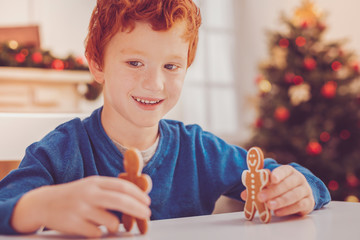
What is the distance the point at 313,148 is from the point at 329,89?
19.3 inches

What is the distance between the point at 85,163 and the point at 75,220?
396 millimetres

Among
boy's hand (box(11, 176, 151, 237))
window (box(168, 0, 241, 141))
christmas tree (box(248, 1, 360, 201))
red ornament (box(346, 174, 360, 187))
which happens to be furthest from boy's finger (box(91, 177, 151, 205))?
window (box(168, 0, 241, 141))

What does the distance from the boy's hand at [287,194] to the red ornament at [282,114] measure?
2846 mm

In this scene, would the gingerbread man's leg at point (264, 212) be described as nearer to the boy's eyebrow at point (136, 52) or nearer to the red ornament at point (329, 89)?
the boy's eyebrow at point (136, 52)

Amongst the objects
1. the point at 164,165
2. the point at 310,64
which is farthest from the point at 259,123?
the point at 164,165

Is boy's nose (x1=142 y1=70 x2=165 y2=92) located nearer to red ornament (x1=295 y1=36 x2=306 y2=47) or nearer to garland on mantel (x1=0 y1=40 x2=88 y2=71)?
red ornament (x1=295 y1=36 x2=306 y2=47)

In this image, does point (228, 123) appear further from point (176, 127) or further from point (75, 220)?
point (75, 220)

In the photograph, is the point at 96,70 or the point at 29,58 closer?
the point at 96,70

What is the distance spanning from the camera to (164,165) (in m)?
0.95

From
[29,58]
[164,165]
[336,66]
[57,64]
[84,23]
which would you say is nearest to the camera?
[164,165]

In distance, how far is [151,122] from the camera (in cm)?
82

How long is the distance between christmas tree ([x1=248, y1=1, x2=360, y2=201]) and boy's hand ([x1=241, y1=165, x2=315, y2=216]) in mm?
2743

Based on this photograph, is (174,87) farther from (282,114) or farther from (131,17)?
(282,114)

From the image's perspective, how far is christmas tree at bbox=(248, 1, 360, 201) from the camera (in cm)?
338
